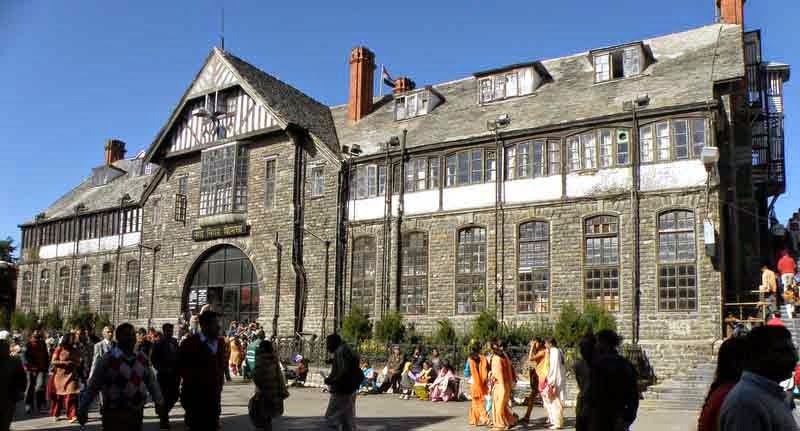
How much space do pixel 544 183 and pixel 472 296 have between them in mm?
4330

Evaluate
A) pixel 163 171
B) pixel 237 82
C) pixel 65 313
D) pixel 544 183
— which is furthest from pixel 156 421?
pixel 65 313

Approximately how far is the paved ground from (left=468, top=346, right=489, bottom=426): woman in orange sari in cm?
32

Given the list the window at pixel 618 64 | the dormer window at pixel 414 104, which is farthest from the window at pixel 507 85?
the window at pixel 618 64

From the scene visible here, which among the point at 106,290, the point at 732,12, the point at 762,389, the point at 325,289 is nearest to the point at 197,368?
the point at 762,389

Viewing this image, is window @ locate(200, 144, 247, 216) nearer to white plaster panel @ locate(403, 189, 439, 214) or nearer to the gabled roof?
the gabled roof

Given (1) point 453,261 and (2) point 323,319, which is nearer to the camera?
(1) point 453,261

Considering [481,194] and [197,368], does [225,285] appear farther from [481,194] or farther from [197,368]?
[197,368]

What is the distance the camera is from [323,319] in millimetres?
26812

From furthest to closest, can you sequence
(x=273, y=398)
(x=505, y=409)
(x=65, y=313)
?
(x=65, y=313) < (x=505, y=409) < (x=273, y=398)

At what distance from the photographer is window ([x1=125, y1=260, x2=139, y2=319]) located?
33719 mm

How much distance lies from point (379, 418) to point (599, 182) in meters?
10.9

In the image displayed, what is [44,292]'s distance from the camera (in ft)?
129

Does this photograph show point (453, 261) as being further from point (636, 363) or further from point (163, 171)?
point (163, 171)

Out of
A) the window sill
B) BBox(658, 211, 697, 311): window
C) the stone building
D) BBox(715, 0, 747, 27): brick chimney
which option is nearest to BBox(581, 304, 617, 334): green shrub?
the stone building
